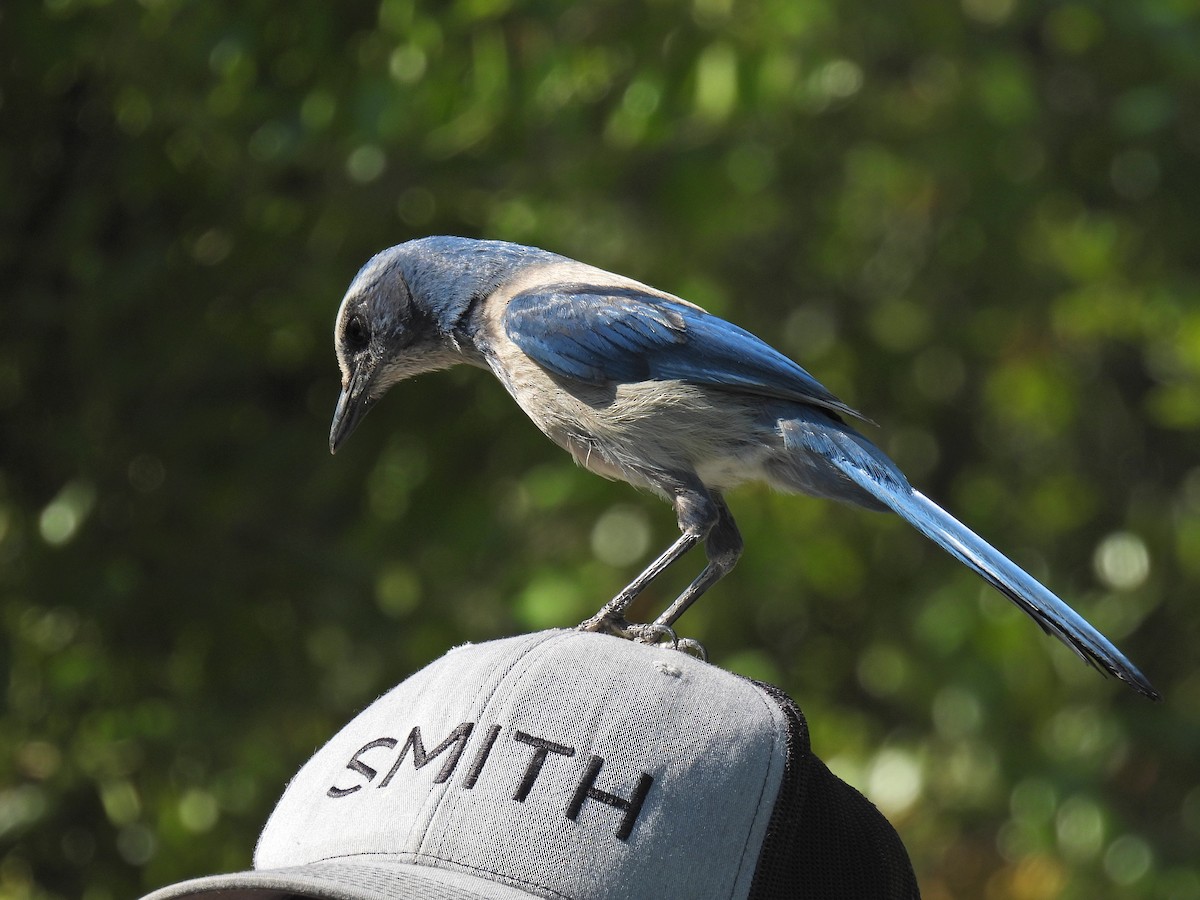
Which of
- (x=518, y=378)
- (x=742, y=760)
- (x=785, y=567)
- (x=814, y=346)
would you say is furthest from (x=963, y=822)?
(x=742, y=760)

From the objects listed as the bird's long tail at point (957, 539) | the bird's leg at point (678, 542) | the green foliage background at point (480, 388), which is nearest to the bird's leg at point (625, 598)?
the bird's leg at point (678, 542)

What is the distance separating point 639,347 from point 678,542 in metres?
0.40

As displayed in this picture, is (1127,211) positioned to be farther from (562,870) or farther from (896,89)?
(562,870)

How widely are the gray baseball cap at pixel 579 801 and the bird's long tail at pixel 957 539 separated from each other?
397mm

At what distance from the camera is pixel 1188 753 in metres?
5.17

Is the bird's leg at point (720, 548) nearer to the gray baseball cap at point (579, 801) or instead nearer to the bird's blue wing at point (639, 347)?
the bird's blue wing at point (639, 347)

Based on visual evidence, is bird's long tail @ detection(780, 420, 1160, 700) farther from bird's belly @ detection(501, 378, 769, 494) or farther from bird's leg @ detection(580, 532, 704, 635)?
bird's leg @ detection(580, 532, 704, 635)

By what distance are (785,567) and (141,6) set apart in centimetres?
255

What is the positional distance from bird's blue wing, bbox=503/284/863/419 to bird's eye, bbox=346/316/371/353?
13.7 inches

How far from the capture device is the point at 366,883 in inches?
70.9

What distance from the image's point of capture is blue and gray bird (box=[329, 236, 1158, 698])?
266 cm

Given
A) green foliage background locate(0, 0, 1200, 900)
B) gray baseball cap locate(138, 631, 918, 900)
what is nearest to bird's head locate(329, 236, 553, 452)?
green foliage background locate(0, 0, 1200, 900)

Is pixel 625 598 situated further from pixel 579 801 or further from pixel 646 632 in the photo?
pixel 579 801

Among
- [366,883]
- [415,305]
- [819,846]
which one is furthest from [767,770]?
[415,305]
